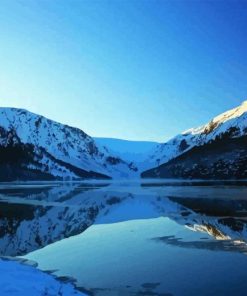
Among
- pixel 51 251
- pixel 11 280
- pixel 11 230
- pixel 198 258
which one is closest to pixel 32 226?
pixel 11 230

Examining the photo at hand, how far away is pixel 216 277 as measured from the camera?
23750mm

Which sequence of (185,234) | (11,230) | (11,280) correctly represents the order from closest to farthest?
(11,280), (185,234), (11,230)

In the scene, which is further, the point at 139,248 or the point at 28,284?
the point at 139,248

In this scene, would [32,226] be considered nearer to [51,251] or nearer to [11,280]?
[51,251]

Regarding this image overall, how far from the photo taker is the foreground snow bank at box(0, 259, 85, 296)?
1889 centimetres

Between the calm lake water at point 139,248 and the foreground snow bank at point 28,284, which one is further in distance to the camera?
the calm lake water at point 139,248

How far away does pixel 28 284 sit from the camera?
20312 millimetres

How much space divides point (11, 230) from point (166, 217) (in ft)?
60.7

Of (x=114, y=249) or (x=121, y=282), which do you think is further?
(x=114, y=249)

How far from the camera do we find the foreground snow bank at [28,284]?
62.0ft

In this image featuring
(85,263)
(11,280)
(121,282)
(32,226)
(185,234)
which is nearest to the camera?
(11,280)

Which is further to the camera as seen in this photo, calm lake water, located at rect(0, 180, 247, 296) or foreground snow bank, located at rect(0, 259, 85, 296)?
calm lake water, located at rect(0, 180, 247, 296)

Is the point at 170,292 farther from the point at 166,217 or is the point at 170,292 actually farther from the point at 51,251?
the point at 166,217

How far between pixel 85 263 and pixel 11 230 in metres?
17.6
